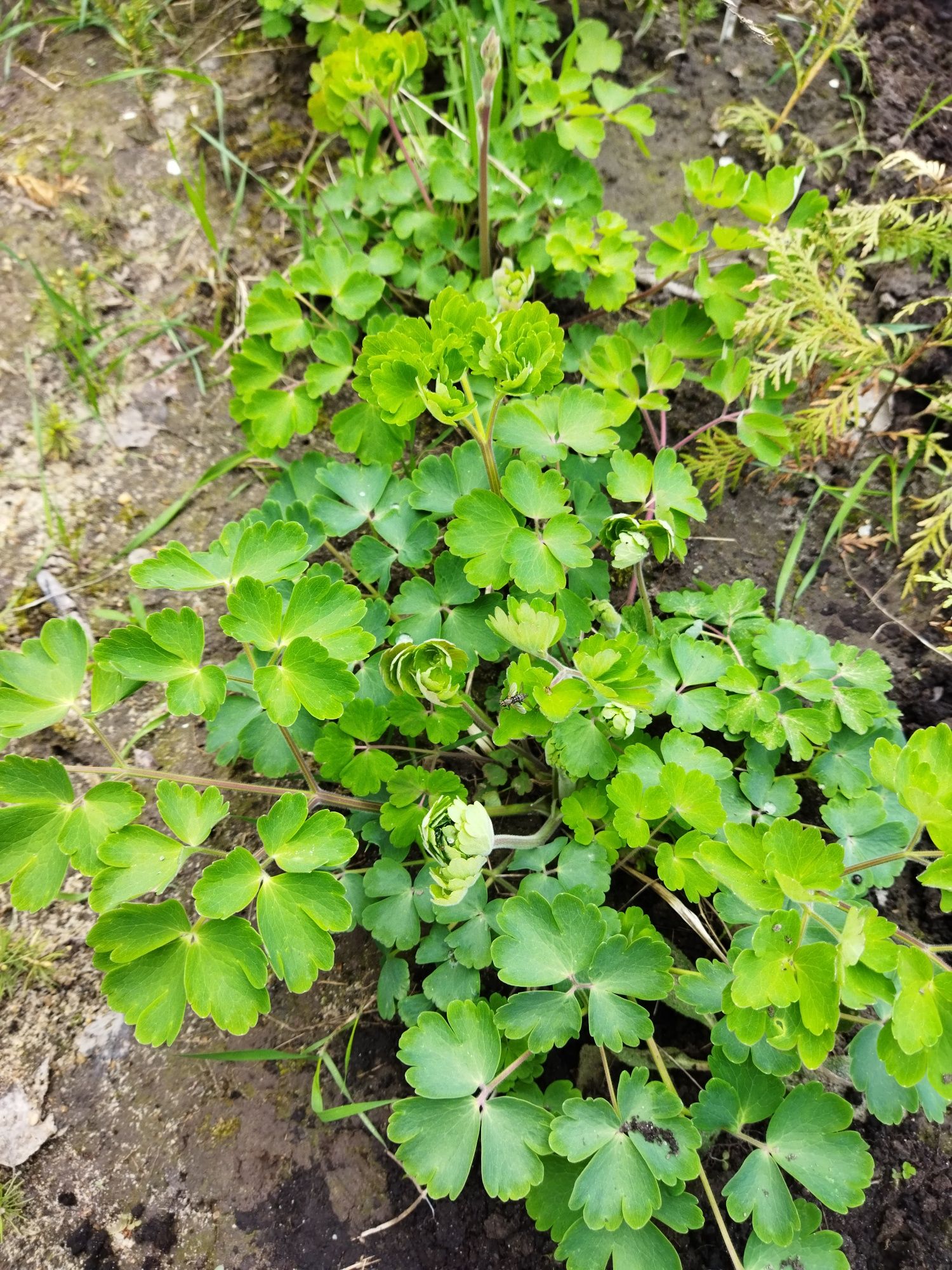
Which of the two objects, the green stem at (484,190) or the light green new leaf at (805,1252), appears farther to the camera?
the green stem at (484,190)

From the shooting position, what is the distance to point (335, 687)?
1.56 m

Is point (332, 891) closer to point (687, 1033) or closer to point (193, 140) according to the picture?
point (687, 1033)

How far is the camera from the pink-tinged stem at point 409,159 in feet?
7.88

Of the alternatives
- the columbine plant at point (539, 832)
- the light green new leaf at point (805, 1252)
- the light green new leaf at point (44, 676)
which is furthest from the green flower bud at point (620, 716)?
the light green new leaf at point (44, 676)

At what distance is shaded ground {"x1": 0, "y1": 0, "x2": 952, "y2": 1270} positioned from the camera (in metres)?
1.79

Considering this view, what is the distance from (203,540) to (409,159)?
1.32 metres

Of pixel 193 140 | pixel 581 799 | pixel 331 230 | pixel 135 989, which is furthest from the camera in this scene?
pixel 193 140

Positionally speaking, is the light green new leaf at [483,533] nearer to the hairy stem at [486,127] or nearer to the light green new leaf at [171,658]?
the hairy stem at [486,127]

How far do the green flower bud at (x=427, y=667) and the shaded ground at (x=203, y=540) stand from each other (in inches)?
31.6

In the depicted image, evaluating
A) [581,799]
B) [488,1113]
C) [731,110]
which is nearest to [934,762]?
[581,799]

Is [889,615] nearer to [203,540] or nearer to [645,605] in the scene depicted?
[645,605]

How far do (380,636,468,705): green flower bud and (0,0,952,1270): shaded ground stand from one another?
802mm

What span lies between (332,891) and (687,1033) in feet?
3.24

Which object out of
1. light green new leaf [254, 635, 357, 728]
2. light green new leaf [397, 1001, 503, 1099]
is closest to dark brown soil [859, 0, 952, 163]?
light green new leaf [254, 635, 357, 728]
